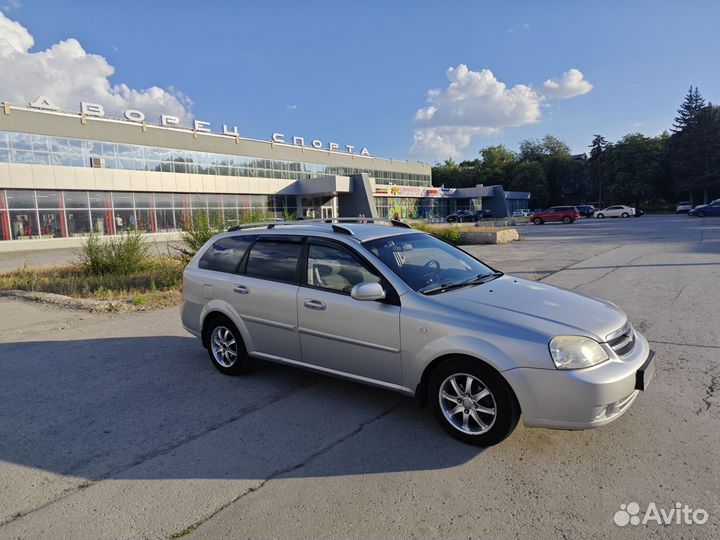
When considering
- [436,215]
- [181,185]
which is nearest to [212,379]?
[181,185]

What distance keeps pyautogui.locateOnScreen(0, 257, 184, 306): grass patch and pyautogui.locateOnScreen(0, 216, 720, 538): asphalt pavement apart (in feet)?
15.6

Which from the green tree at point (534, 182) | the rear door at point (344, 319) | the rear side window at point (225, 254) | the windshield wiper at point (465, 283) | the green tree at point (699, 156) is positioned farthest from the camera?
the green tree at point (534, 182)

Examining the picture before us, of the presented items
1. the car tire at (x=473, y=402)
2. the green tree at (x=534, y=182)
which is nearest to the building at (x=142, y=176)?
the car tire at (x=473, y=402)

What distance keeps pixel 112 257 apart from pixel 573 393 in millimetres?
13018

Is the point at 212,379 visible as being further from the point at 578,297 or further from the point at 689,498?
the point at 689,498

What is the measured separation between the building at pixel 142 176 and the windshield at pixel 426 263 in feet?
59.6

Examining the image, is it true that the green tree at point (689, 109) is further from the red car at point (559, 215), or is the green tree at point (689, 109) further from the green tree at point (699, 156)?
the red car at point (559, 215)

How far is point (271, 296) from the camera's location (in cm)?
484

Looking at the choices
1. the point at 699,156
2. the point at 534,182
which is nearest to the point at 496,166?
the point at 534,182

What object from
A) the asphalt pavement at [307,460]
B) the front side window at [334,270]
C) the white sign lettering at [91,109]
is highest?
the white sign lettering at [91,109]

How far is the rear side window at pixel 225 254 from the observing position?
546 centimetres

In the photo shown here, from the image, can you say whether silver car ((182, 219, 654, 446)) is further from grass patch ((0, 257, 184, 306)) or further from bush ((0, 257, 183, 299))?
bush ((0, 257, 183, 299))

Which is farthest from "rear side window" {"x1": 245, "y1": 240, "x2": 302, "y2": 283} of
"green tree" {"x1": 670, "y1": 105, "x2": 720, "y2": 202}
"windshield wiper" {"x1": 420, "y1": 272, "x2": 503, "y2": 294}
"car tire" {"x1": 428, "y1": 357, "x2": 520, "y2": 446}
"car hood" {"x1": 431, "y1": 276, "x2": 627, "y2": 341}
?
"green tree" {"x1": 670, "y1": 105, "x2": 720, "y2": 202}

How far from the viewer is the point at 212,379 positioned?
17.4ft
